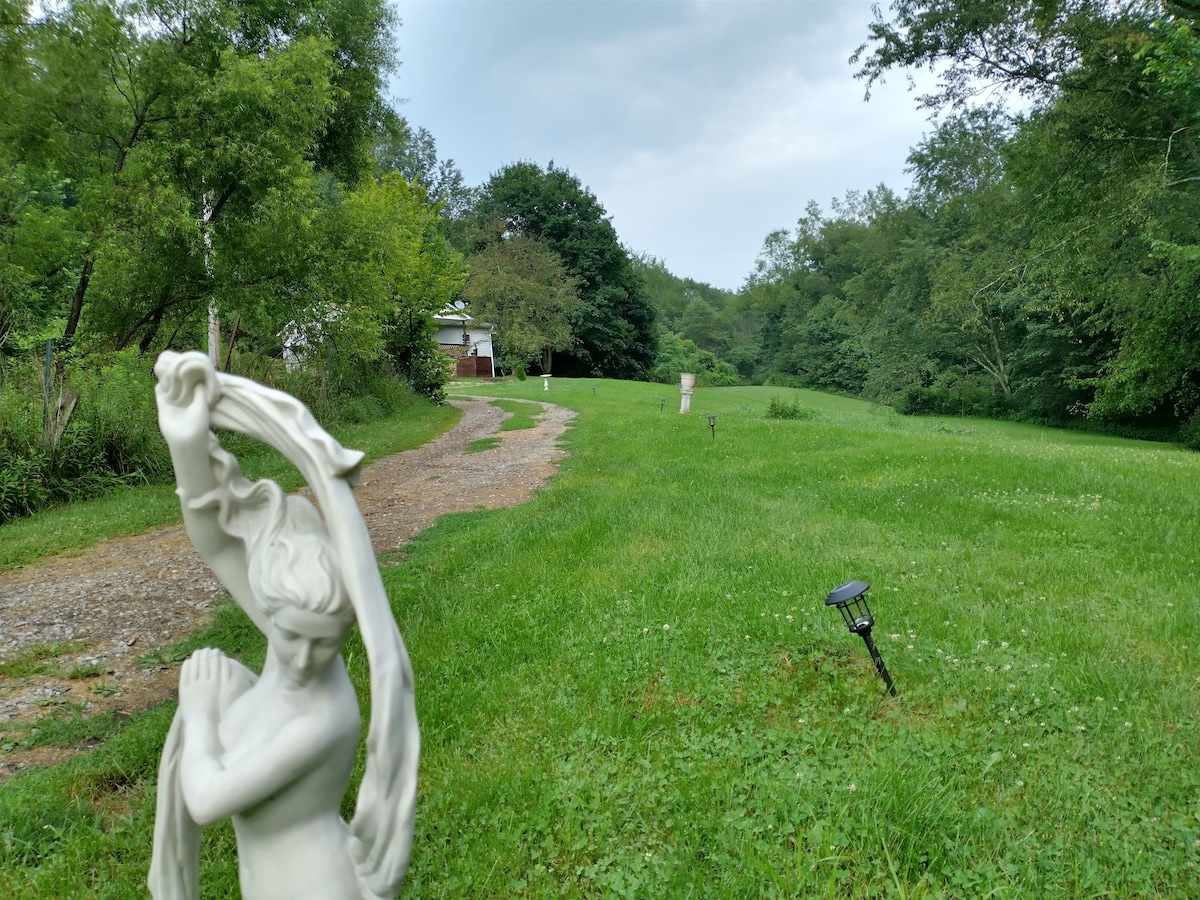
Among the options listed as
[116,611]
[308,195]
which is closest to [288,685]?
[116,611]

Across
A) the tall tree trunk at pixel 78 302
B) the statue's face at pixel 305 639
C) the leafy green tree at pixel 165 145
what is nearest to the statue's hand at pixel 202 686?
the statue's face at pixel 305 639

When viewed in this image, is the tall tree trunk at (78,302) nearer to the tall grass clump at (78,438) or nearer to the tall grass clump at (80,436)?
the tall grass clump at (80,436)

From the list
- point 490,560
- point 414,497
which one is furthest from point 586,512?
point 414,497

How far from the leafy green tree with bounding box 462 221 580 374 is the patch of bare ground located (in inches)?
1049

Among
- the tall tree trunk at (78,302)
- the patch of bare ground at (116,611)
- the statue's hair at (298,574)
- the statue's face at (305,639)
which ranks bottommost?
the patch of bare ground at (116,611)

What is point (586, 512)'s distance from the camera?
22.2ft

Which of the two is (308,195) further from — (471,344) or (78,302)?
(471,344)

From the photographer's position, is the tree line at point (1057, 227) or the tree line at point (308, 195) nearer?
the tree line at point (308, 195)

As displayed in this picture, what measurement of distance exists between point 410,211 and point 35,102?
11.7 metres

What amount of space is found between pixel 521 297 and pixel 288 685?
35134mm

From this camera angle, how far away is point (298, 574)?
3.88 feet

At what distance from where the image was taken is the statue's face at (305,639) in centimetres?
119

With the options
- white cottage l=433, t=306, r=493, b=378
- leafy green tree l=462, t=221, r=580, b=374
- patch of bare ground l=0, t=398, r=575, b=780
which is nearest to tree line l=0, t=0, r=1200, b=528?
patch of bare ground l=0, t=398, r=575, b=780

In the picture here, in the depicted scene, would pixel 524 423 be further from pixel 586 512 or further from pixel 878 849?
pixel 878 849
